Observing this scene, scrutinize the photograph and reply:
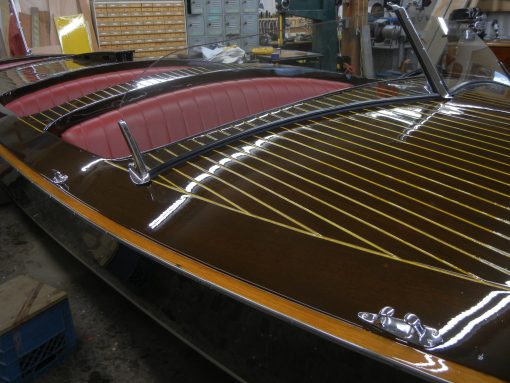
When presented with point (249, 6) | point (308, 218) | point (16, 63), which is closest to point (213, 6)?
point (249, 6)

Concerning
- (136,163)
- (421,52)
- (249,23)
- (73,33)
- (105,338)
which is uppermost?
(421,52)

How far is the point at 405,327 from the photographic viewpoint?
74 cm

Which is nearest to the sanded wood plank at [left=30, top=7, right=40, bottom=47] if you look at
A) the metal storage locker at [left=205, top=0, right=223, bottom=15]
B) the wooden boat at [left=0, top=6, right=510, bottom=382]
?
the metal storage locker at [left=205, top=0, right=223, bottom=15]

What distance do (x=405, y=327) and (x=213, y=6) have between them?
251 inches

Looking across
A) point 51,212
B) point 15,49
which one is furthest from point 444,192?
point 15,49

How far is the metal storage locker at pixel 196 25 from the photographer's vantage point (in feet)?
20.8

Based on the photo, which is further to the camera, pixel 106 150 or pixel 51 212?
pixel 106 150

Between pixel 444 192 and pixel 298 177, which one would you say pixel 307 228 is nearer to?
pixel 298 177

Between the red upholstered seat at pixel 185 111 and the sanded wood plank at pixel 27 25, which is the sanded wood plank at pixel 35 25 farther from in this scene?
the red upholstered seat at pixel 185 111

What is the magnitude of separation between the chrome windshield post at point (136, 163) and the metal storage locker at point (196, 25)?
18.2 ft

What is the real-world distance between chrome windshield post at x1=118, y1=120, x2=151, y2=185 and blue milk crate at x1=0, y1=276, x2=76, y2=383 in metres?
0.52

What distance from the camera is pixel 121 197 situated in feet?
4.15

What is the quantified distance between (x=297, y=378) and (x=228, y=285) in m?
0.23

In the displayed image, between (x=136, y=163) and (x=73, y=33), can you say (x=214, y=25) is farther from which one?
(x=136, y=163)
